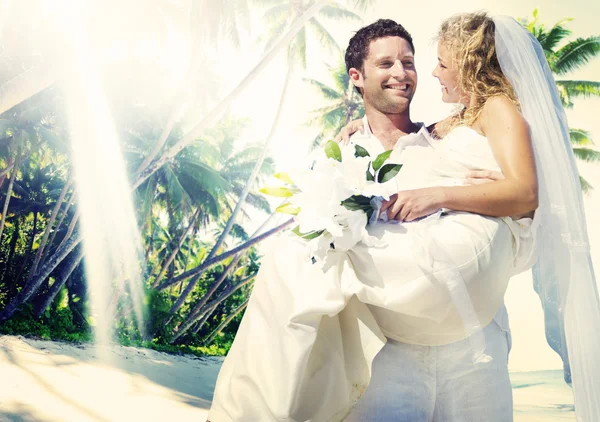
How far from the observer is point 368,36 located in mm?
2195

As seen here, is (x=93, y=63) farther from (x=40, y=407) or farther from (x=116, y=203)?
(x=40, y=407)

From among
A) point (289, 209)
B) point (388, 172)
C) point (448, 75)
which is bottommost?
point (289, 209)

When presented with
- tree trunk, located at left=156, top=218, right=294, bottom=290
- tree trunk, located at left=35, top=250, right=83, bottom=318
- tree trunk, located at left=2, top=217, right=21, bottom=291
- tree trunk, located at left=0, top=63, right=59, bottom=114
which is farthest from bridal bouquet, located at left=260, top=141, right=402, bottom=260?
tree trunk, located at left=2, top=217, right=21, bottom=291

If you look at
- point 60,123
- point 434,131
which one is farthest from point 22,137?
point 434,131

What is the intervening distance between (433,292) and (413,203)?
26 cm

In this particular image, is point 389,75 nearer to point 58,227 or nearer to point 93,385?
point 93,385

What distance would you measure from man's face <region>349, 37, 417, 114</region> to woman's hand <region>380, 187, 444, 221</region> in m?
0.54

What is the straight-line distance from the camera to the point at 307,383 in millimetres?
1505

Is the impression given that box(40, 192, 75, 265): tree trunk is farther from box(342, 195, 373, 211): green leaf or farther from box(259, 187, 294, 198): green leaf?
box(342, 195, 373, 211): green leaf

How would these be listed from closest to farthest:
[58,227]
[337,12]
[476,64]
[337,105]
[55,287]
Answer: [476,64] → [55,287] → [58,227] → [337,12] → [337,105]

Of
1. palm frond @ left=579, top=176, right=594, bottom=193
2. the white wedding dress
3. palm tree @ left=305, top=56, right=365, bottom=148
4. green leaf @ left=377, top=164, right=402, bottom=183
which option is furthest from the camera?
palm tree @ left=305, top=56, right=365, bottom=148

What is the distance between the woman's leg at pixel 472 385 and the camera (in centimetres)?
155

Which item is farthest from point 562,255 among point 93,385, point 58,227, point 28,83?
point 58,227

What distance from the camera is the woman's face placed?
77.5 inches
